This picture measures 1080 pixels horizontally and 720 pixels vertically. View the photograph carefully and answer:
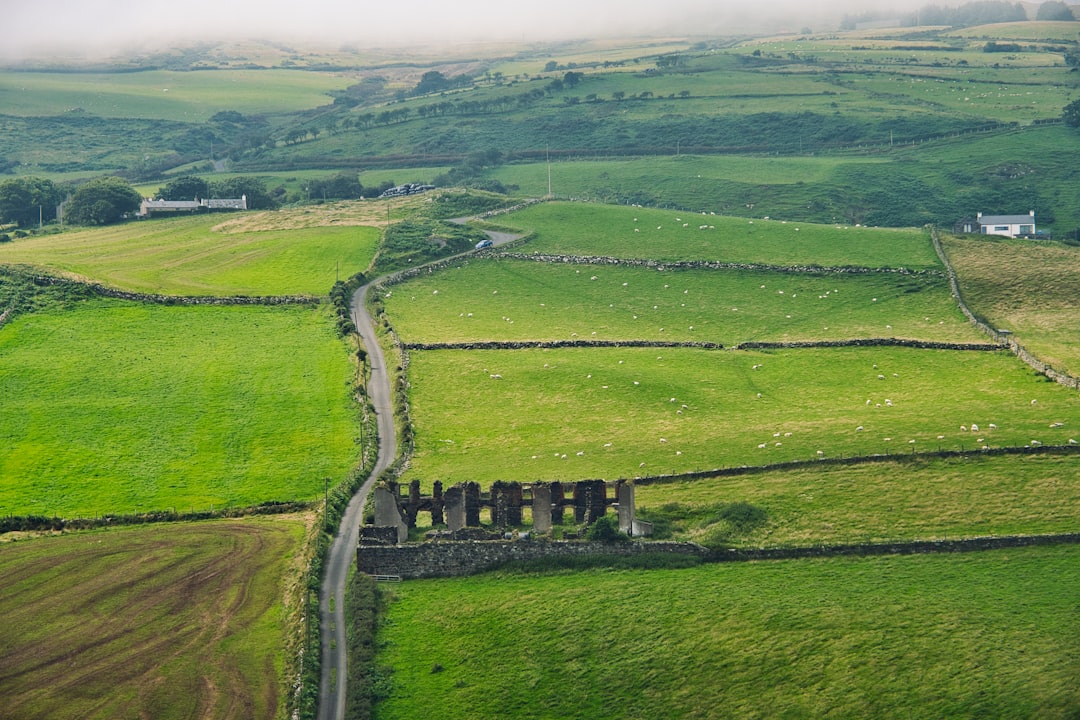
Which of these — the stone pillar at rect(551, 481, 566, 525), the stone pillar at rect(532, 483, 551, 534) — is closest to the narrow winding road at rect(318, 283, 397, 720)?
the stone pillar at rect(532, 483, 551, 534)

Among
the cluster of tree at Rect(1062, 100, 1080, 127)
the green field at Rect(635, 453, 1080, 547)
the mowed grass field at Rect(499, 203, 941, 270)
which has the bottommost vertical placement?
the green field at Rect(635, 453, 1080, 547)

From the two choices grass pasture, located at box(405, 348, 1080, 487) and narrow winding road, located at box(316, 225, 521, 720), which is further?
grass pasture, located at box(405, 348, 1080, 487)

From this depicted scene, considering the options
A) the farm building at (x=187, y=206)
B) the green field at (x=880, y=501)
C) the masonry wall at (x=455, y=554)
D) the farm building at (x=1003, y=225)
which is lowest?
the farm building at (x=1003, y=225)

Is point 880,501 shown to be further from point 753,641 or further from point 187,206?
point 187,206

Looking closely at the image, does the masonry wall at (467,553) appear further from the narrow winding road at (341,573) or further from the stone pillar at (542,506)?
the stone pillar at (542,506)

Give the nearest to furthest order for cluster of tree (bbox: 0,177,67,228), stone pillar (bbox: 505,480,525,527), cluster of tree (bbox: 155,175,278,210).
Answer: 1. stone pillar (bbox: 505,480,525,527)
2. cluster of tree (bbox: 155,175,278,210)
3. cluster of tree (bbox: 0,177,67,228)

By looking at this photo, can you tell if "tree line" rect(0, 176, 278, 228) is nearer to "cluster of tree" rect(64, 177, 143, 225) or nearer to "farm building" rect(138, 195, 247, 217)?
"cluster of tree" rect(64, 177, 143, 225)

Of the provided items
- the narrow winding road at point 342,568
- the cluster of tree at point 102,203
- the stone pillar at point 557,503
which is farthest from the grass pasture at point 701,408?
the cluster of tree at point 102,203
